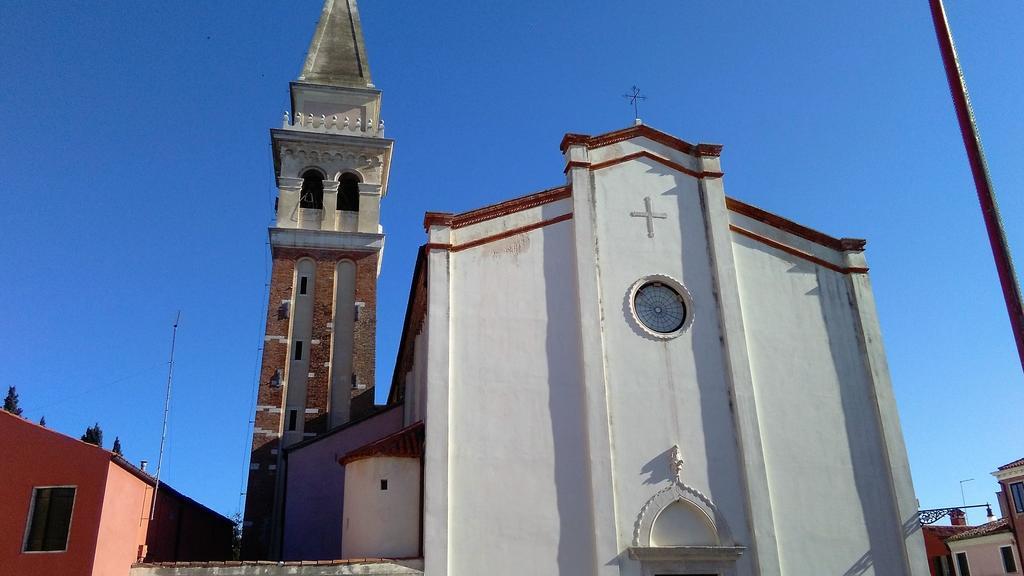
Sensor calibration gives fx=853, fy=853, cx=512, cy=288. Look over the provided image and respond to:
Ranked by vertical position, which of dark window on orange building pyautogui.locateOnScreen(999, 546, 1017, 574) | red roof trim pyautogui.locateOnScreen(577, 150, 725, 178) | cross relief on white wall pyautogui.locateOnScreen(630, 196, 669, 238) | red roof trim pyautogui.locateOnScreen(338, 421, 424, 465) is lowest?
dark window on orange building pyautogui.locateOnScreen(999, 546, 1017, 574)

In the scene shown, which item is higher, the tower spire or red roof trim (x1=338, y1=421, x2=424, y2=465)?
the tower spire

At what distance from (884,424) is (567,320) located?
24.4 feet

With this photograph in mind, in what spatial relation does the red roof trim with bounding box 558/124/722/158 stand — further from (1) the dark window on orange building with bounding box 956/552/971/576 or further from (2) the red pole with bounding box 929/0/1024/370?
(1) the dark window on orange building with bounding box 956/552/971/576

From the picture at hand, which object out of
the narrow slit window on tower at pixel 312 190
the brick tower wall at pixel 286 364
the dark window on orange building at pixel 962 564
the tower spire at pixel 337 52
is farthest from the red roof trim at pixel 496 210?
the dark window on orange building at pixel 962 564

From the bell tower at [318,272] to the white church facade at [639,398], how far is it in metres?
7.40

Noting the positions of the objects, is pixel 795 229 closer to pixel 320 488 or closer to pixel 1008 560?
pixel 320 488

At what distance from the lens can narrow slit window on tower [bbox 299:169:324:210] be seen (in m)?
30.3

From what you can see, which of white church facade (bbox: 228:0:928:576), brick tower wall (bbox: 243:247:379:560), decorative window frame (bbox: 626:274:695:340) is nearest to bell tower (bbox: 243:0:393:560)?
brick tower wall (bbox: 243:247:379:560)

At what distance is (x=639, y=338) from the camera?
18.6 m

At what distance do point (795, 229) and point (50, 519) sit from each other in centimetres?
1682

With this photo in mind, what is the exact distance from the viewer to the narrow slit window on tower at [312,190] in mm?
30312

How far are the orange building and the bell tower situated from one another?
9464mm

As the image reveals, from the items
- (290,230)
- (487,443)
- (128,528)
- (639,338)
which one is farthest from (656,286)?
(290,230)

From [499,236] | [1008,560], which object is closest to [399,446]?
[499,236]
